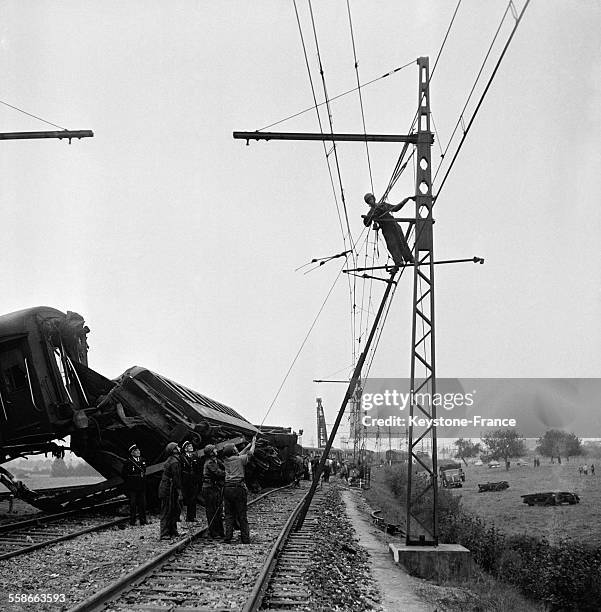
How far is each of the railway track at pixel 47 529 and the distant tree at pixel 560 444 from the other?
219ft

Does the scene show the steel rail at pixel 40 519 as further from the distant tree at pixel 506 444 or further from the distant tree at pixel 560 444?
the distant tree at pixel 506 444

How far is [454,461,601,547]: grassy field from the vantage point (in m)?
28.8

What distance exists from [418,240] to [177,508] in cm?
605

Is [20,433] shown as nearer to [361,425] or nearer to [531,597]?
[531,597]

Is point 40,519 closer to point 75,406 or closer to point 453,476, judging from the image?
point 75,406

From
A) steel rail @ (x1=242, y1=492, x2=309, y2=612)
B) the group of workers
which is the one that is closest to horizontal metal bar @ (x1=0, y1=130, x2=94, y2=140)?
the group of workers

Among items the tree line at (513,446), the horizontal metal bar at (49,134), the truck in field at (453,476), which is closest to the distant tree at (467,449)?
the tree line at (513,446)

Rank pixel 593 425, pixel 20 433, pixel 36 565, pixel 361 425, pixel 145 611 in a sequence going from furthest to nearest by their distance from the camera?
pixel 593 425, pixel 361 425, pixel 20 433, pixel 36 565, pixel 145 611

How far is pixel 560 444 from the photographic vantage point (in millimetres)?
72562

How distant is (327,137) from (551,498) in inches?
1326

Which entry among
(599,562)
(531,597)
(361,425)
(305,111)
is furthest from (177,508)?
(361,425)

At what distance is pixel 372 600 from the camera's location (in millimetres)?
7195

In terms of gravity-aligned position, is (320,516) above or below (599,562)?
above

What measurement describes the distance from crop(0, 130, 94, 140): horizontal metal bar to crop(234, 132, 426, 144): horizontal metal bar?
2477mm
